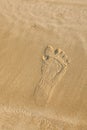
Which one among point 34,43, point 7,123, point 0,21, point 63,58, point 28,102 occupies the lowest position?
point 7,123

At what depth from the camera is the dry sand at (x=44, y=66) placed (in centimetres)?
496

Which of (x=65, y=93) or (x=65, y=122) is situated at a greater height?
(x=65, y=93)

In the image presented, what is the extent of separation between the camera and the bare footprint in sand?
16.9 feet

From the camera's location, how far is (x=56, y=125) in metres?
4.84

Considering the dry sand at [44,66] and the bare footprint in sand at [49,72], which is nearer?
the dry sand at [44,66]

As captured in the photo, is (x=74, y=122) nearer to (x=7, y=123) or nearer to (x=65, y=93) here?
(x=65, y=93)

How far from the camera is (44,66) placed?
5.48m

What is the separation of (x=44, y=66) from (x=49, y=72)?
0.63ft

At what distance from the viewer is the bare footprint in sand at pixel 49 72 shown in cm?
514

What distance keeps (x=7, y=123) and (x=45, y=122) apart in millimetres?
701

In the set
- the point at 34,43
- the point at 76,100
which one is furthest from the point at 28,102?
the point at 34,43

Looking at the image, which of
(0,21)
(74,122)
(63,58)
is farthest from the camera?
(0,21)

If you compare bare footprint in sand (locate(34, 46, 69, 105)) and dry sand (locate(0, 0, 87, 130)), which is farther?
bare footprint in sand (locate(34, 46, 69, 105))

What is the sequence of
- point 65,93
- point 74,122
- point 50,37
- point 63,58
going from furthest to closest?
1. point 50,37
2. point 63,58
3. point 65,93
4. point 74,122
